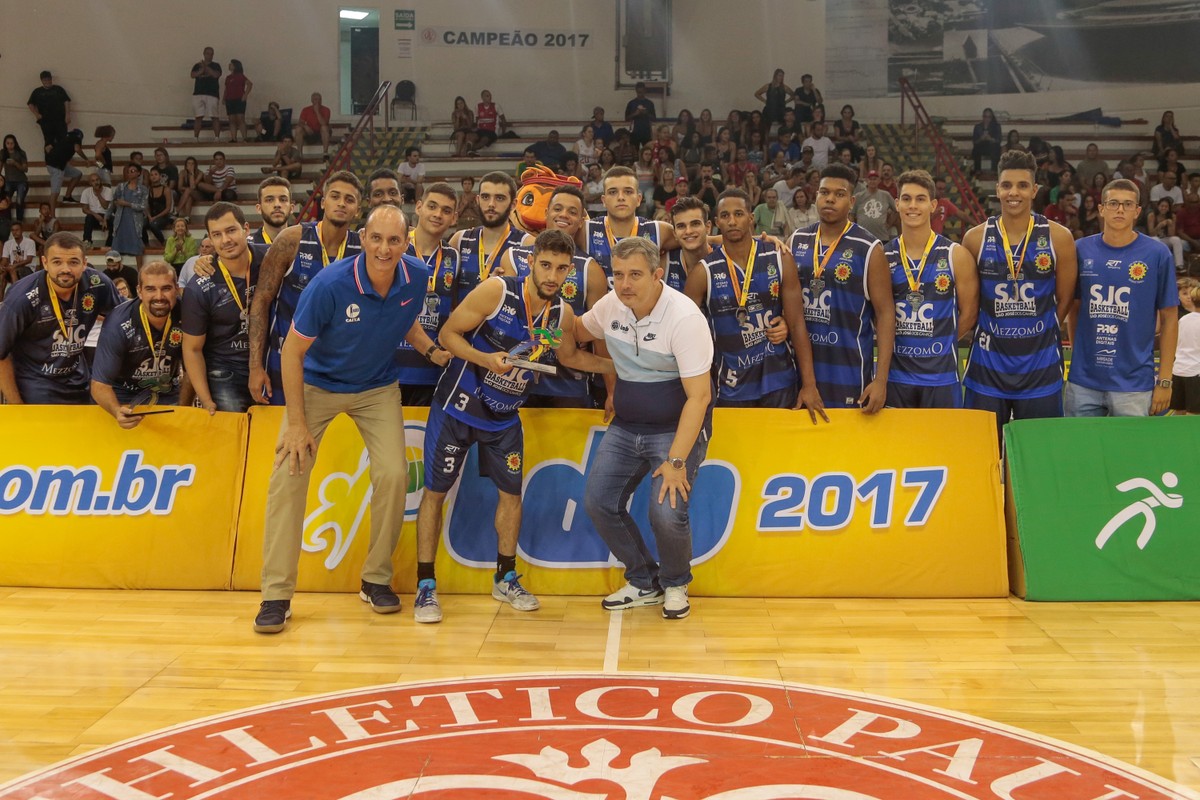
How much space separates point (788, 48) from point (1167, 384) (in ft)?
54.6

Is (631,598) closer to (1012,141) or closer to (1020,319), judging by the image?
(1020,319)

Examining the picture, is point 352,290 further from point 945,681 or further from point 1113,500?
point 1113,500

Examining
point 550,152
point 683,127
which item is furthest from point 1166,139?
point 550,152

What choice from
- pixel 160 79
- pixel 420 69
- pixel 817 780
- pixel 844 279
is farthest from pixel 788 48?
pixel 817 780

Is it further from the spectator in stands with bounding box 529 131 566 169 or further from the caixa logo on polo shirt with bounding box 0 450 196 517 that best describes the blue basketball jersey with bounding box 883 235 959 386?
the spectator in stands with bounding box 529 131 566 169

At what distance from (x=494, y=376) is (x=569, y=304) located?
29.2 inches

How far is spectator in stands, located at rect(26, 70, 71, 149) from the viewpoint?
1969 cm

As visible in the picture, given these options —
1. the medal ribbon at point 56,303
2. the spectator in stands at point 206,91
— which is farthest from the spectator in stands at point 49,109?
the medal ribbon at point 56,303

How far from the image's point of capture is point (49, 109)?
1973 centimetres

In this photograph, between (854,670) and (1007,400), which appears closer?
(854,670)

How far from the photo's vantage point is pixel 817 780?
3.70 meters

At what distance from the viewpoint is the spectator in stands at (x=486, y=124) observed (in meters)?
20.0

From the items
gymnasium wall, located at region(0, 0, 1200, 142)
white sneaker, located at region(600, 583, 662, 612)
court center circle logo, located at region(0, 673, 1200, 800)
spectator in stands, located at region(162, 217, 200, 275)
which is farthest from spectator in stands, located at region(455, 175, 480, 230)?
court center circle logo, located at region(0, 673, 1200, 800)

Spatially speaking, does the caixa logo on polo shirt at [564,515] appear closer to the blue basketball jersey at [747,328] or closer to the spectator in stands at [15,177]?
the blue basketball jersey at [747,328]
